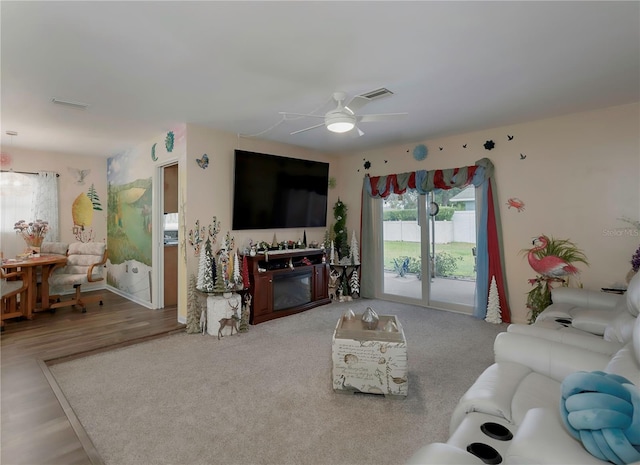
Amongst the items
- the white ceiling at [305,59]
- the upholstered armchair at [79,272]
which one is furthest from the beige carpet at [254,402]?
the white ceiling at [305,59]

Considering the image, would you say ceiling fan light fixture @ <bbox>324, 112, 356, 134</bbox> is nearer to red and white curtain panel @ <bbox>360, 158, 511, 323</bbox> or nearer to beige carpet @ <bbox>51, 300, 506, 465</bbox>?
beige carpet @ <bbox>51, 300, 506, 465</bbox>

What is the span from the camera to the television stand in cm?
438

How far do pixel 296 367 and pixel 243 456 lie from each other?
1.14 m

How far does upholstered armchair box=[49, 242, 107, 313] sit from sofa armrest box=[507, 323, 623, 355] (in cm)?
544

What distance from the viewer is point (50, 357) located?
3.12 m

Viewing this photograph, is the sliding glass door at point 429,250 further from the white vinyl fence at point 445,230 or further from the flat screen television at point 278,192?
the flat screen television at point 278,192

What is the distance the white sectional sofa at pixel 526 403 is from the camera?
3.56 feet

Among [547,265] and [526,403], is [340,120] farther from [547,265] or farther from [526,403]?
[547,265]

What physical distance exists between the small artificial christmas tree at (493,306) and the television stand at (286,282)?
2341mm

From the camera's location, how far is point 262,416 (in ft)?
7.38

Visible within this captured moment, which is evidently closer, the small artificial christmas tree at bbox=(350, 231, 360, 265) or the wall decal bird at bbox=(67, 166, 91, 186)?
the small artificial christmas tree at bbox=(350, 231, 360, 265)

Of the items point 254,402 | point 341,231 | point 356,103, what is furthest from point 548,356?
point 341,231

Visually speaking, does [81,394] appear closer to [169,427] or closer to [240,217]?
[169,427]

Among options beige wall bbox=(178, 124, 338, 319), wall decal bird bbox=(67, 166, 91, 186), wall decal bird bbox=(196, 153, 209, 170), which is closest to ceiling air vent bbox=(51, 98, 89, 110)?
beige wall bbox=(178, 124, 338, 319)
